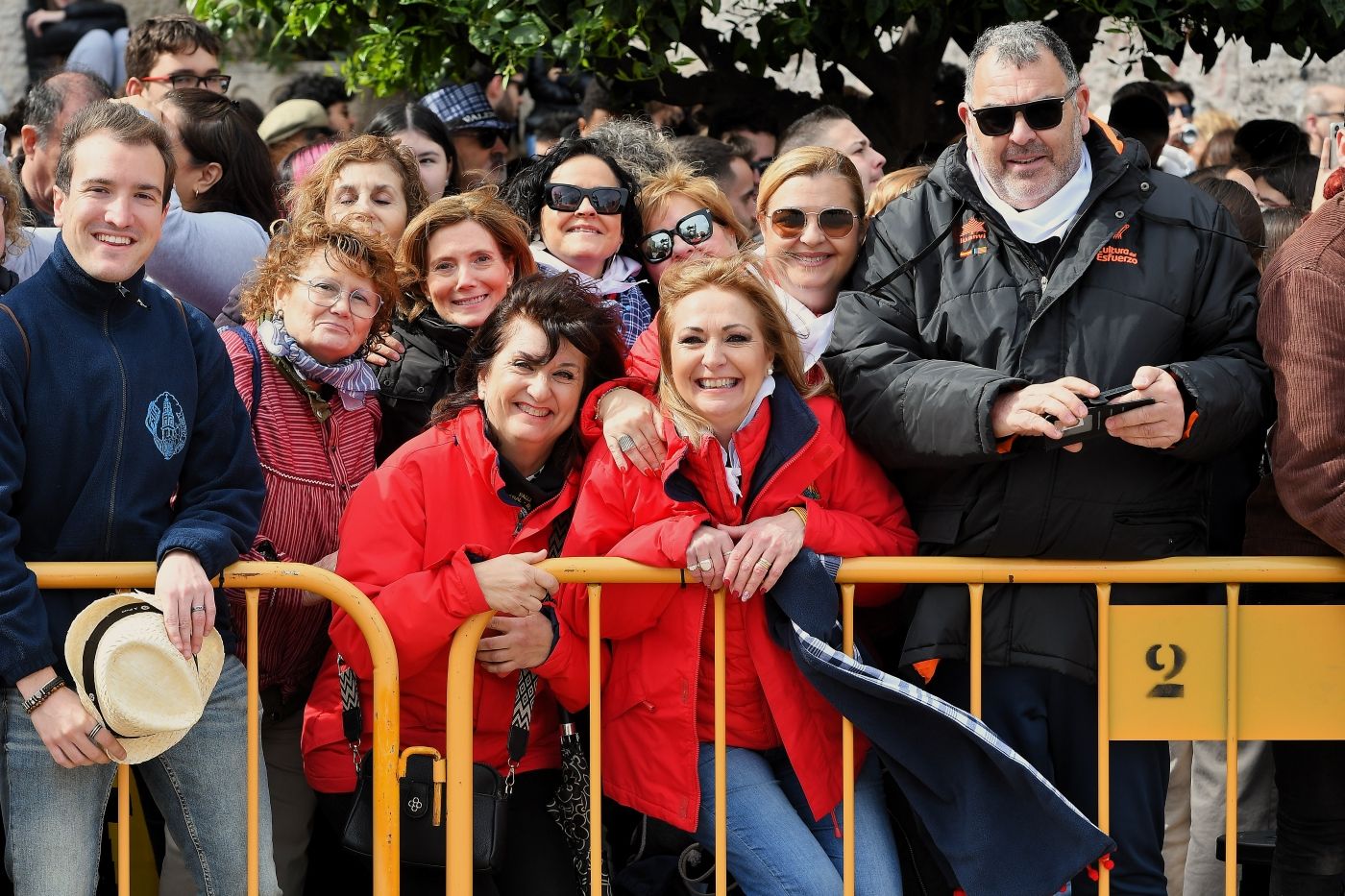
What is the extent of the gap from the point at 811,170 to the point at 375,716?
181 cm

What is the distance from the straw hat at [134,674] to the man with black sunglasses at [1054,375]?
5.43 feet

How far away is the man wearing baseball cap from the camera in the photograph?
6.52m

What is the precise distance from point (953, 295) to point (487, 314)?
135 cm

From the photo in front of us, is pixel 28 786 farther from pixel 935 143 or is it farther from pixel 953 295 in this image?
pixel 935 143

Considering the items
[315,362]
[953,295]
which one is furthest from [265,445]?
[953,295]

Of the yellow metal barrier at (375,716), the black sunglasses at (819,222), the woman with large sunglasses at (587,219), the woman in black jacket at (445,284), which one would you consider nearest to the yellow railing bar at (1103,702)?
the black sunglasses at (819,222)

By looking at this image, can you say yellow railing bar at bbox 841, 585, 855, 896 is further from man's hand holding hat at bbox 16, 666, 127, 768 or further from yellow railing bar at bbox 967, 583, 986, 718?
man's hand holding hat at bbox 16, 666, 127, 768

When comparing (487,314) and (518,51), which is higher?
(518,51)

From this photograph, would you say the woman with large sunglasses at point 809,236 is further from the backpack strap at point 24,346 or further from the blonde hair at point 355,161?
the backpack strap at point 24,346

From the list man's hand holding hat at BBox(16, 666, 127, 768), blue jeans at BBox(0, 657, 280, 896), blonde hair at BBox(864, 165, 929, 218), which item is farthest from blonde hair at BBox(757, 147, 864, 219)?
man's hand holding hat at BBox(16, 666, 127, 768)

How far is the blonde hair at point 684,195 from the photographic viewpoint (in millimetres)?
4727

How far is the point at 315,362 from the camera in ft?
12.8

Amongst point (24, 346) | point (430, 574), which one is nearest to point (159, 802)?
point (430, 574)

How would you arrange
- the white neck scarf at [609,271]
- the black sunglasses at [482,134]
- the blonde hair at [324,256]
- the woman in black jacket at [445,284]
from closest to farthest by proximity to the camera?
the blonde hair at [324,256] < the woman in black jacket at [445,284] < the white neck scarf at [609,271] < the black sunglasses at [482,134]
